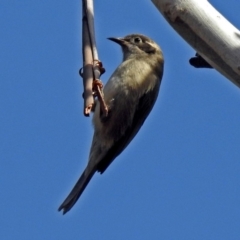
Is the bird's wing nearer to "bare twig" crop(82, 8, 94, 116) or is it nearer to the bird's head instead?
the bird's head

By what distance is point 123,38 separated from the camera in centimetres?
706

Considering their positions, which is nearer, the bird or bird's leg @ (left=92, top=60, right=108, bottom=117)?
bird's leg @ (left=92, top=60, right=108, bottom=117)

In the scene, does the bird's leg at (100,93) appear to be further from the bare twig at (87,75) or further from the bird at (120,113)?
the bare twig at (87,75)

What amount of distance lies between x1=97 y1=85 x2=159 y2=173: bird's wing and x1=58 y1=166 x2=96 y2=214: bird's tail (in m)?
0.16

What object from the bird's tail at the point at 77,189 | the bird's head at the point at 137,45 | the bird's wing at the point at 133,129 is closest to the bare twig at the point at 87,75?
the bird's tail at the point at 77,189

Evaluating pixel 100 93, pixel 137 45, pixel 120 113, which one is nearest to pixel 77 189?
pixel 120 113

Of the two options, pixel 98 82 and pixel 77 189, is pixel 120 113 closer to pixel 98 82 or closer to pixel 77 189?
pixel 77 189

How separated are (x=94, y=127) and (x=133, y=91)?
0.55 m

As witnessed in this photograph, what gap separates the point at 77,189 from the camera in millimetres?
5680

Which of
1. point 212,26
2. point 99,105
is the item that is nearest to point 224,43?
point 212,26

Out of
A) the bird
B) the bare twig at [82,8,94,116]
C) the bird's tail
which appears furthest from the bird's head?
the bare twig at [82,8,94,116]

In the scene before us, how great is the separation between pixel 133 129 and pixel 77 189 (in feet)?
3.28

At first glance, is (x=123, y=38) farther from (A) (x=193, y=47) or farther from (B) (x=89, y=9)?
(A) (x=193, y=47)

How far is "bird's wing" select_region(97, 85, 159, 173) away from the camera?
20.2ft
